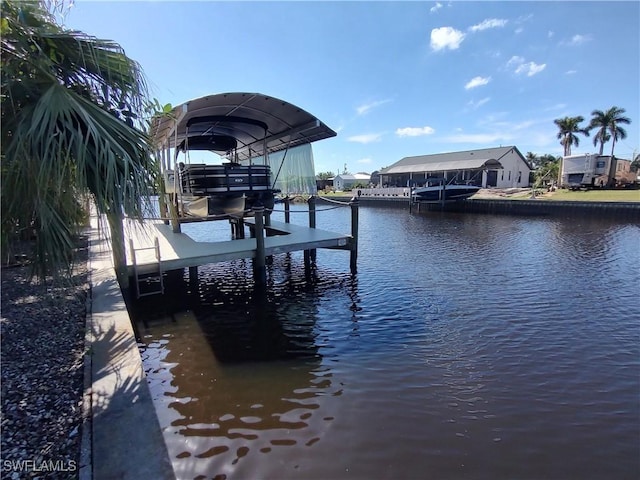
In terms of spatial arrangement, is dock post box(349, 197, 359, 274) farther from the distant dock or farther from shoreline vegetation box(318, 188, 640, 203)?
shoreline vegetation box(318, 188, 640, 203)

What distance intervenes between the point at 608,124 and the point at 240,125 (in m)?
59.3

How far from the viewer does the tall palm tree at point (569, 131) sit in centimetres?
5278

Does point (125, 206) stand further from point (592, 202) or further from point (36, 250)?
point (592, 202)

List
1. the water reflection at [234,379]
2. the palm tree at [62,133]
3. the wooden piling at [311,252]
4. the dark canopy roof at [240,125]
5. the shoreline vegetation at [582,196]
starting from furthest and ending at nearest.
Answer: the shoreline vegetation at [582,196]
the wooden piling at [311,252]
the dark canopy roof at [240,125]
the water reflection at [234,379]
the palm tree at [62,133]

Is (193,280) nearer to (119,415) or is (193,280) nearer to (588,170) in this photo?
(119,415)

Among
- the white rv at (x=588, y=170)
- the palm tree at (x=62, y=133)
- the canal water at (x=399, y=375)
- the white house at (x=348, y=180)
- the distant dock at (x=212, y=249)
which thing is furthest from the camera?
the white house at (x=348, y=180)

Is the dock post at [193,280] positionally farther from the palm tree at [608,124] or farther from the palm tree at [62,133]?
the palm tree at [608,124]

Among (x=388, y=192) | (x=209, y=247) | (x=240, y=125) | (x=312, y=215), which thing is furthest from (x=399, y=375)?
(x=388, y=192)

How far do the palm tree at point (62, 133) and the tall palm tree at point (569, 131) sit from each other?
6495 cm

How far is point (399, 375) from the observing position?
494 cm

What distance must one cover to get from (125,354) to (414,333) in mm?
4539

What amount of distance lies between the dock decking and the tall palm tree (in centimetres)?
5889

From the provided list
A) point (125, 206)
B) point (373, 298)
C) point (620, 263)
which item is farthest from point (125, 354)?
point (620, 263)

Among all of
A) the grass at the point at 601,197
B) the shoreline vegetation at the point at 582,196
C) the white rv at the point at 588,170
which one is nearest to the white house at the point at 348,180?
the shoreline vegetation at the point at 582,196
